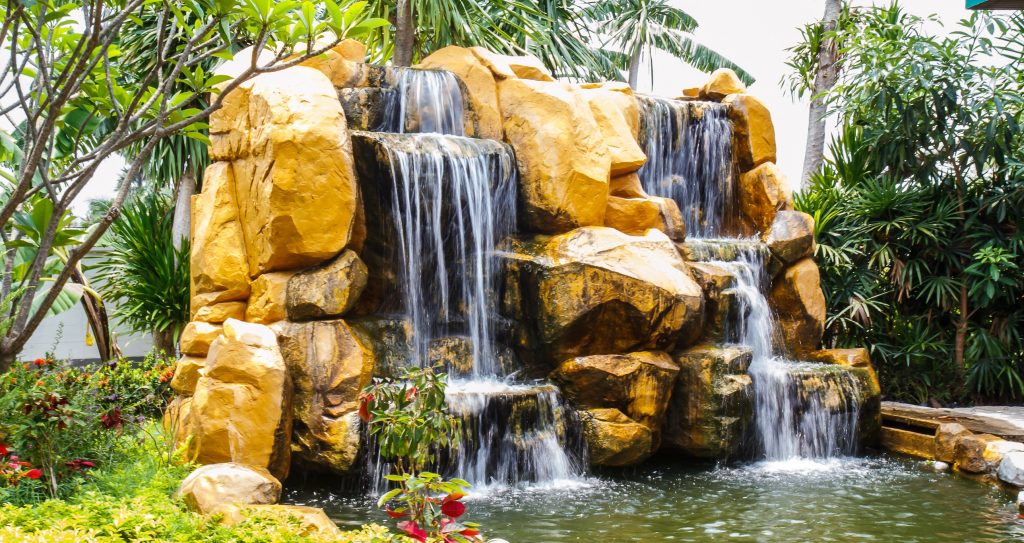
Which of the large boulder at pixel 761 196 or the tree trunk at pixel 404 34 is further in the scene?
the tree trunk at pixel 404 34

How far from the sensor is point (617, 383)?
8.66 meters

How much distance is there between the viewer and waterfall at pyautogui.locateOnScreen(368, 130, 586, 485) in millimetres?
8281

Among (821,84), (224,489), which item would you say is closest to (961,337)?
(821,84)

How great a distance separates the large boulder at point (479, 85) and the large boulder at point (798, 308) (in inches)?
162

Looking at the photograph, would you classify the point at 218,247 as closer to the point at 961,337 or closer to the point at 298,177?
the point at 298,177

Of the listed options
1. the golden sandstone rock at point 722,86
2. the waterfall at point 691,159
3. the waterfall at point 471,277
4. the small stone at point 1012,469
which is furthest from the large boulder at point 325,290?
the golden sandstone rock at point 722,86

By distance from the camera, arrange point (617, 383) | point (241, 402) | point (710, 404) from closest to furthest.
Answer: point (241, 402) < point (617, 383) < point (710, 404)

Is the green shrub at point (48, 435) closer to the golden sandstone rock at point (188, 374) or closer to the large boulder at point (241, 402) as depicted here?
the large boulder at point (241, 402)

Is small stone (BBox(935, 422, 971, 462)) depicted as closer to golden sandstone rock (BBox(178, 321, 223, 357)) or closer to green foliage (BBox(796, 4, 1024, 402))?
green foliage (BBox(796, 4, 1024, 402))

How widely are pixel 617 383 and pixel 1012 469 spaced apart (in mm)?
3694

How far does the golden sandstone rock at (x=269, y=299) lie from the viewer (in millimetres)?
8031

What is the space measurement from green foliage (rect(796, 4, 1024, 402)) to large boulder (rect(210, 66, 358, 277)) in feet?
23.9

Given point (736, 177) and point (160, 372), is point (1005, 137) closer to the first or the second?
point (736, 177)

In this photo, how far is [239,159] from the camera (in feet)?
28.9
